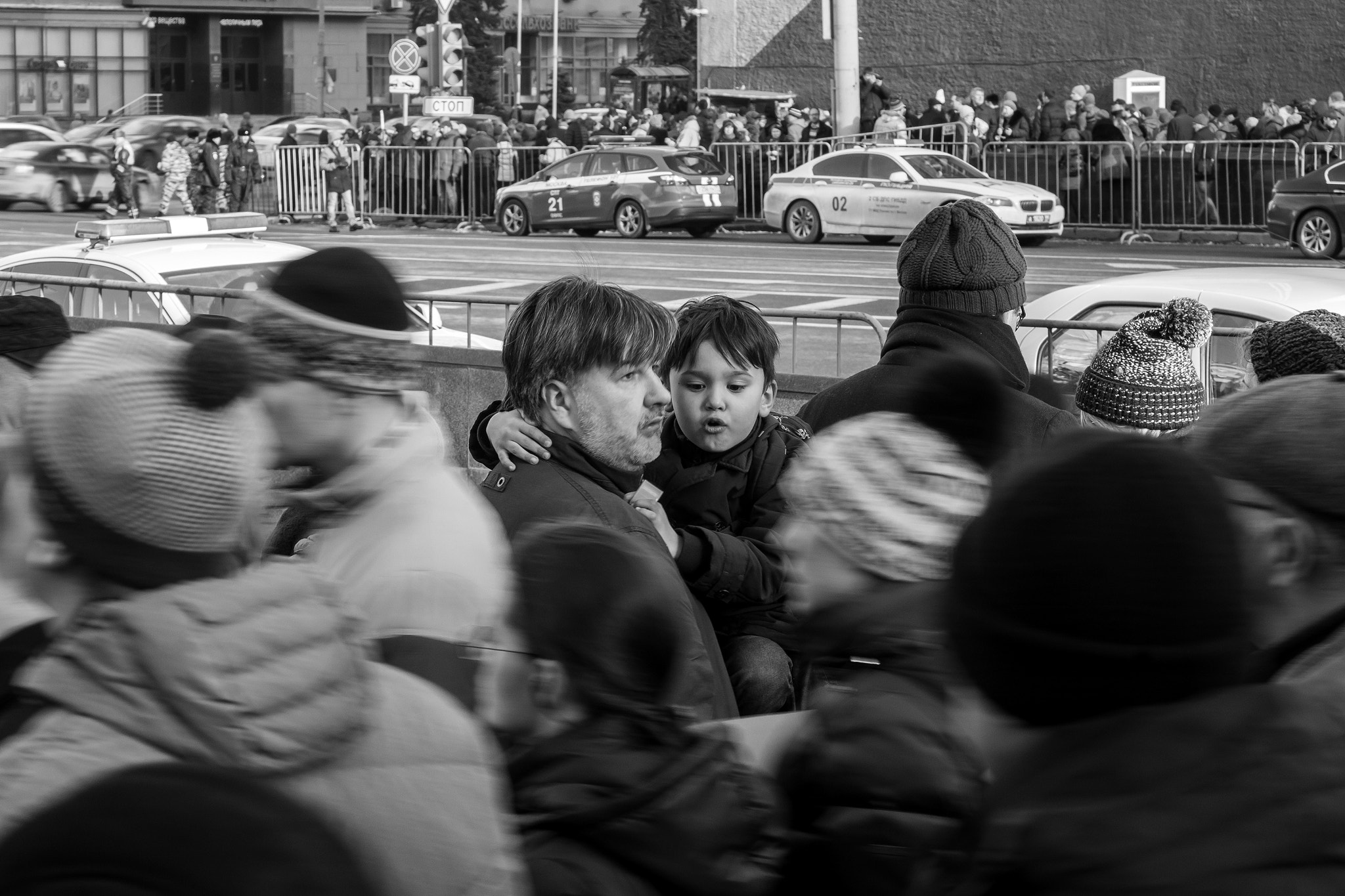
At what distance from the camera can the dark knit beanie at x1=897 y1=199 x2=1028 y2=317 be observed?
4215mm

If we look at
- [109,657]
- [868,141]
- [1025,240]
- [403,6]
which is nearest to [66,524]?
[109,657]

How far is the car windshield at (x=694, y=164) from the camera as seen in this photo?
1017 inches

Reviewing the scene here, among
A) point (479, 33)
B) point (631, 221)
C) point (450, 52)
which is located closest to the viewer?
point (631, 221)

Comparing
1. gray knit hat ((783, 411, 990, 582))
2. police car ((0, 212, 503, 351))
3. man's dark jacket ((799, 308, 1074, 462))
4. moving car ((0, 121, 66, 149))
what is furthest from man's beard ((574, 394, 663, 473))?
moving car ((0, 121, 66, 149))

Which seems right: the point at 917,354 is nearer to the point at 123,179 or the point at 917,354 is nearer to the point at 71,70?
the point at 123,179

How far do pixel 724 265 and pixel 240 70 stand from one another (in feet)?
194

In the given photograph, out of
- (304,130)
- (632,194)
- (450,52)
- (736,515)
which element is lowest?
(736,515)

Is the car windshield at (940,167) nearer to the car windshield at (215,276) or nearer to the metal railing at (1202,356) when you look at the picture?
the car windshield at (215,276)

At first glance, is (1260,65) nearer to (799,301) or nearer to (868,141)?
(868,141)

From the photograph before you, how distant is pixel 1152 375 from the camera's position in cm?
412

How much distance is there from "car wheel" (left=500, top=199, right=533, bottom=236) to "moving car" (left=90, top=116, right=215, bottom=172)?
12.8 metres

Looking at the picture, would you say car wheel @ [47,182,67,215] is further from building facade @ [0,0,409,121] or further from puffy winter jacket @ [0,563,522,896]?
building facade @ [0,0,409,121]

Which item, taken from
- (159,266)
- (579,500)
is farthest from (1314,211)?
(579,500)

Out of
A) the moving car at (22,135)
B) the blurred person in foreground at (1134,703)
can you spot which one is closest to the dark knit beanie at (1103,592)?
the blurred person in foreground at (1134,703)
